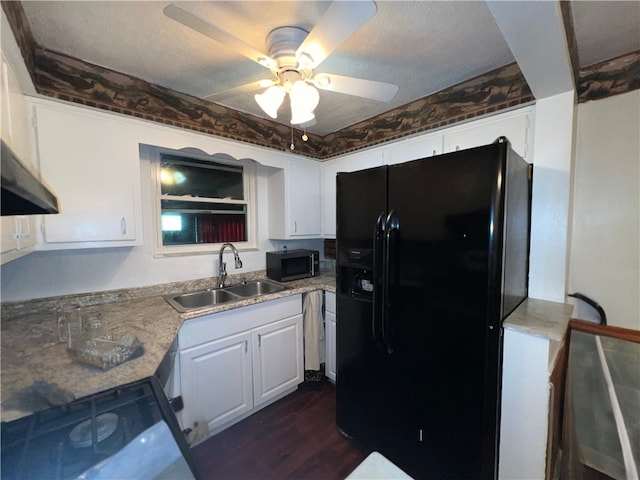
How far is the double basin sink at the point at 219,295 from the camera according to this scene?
2047 mm

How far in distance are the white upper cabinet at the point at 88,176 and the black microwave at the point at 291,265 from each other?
1116mm

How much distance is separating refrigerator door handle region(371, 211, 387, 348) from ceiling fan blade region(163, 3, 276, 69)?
97cm

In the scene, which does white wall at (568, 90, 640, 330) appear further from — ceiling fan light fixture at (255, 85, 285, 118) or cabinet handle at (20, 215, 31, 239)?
cabinet handle at (20, 215, 31, 239)

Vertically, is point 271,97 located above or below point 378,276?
above

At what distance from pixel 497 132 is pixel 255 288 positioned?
2.27 metres

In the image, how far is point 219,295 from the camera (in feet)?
7.33

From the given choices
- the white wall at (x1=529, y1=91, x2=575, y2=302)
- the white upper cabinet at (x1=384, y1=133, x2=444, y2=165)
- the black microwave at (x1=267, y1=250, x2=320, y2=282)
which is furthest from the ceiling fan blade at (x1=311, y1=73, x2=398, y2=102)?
the black microwave at (x1=267, y1=250, x2=320, y2=282)

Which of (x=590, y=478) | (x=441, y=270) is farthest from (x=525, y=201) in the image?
(x=590, y=478)

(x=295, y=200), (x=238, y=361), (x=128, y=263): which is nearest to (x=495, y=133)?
(x=295, y=200)

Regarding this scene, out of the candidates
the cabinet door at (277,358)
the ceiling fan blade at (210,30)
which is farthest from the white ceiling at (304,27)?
the cabinet door at (277,358)

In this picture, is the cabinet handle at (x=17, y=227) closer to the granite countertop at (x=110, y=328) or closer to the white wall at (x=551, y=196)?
the granite countertop at (x=110, y=328)

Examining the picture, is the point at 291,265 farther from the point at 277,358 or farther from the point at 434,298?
the point at 434,298

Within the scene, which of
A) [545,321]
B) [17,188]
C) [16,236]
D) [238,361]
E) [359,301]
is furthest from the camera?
[238,361]

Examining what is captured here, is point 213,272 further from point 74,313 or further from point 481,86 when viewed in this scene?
point 481,86
